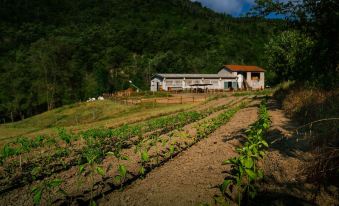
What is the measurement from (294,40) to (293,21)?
928 inches

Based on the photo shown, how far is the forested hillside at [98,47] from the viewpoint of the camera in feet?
250

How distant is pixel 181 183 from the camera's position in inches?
273

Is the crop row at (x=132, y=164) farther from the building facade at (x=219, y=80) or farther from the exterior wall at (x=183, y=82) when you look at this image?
the building facade at (x=219, y=80)

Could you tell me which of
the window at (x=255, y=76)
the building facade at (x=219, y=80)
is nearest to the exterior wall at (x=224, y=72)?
the building facade at (x=219, y=80)

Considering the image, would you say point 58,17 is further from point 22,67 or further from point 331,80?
point 331,80

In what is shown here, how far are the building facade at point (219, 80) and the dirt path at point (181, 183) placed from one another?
189 ft

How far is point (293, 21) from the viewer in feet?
36.1

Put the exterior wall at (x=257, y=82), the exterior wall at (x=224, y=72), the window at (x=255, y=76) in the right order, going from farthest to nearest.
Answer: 1. the window at (x=255, y=76)
2. the exterior wall at (x=257, y=82)
3. the exterior wall at (x=224, y=72)

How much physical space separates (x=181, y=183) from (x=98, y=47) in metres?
106

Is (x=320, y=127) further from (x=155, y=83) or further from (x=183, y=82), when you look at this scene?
(x=155, y=83)

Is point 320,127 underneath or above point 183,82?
underneath

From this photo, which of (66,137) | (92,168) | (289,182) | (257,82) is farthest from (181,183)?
(257,82)

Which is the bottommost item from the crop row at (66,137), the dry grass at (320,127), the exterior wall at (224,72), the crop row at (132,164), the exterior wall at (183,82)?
the crop row at (66,137)

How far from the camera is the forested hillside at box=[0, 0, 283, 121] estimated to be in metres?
76.3
